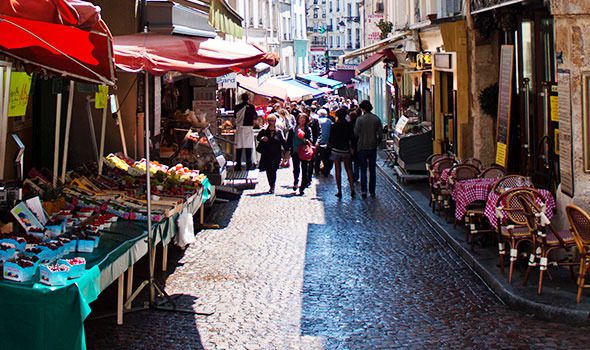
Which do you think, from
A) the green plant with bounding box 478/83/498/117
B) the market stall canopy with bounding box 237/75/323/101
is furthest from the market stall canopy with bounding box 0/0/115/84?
the market stall canopy with bounding box 237/75/323/101

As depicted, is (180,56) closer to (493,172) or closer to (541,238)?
(493,172)

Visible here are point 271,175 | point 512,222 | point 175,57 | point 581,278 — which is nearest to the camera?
point 581,278

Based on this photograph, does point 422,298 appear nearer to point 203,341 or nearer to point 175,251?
point 203,341

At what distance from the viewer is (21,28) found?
305 inches

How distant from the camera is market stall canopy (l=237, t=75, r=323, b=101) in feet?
110

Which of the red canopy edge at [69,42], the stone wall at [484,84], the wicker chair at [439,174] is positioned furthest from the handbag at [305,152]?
the red canopy edge at [69,42]

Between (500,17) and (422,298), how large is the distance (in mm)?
6619

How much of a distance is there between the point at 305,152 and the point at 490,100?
534 centimetres

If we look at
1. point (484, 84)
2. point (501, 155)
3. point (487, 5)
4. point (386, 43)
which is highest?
point (386, 43)

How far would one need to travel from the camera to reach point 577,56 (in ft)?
35.6

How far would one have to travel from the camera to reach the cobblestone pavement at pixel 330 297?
28.9ft

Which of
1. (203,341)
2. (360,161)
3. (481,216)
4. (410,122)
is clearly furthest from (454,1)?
(203,341)

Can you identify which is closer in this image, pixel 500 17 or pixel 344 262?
pixel 344 262

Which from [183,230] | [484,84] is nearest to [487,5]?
[484,84]
